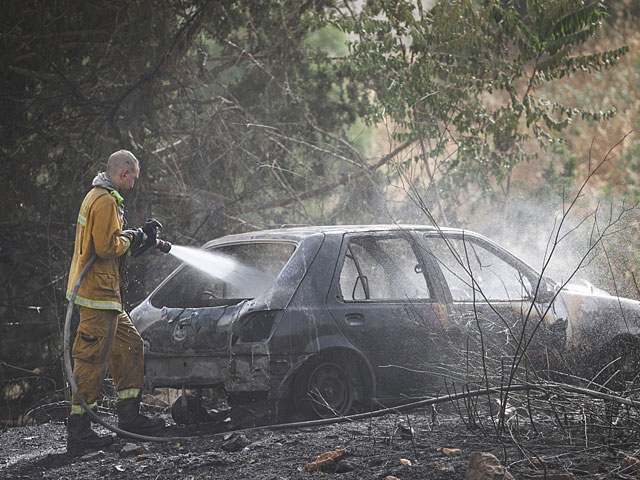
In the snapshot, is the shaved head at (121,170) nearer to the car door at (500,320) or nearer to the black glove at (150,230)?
the black glove at (150,230)

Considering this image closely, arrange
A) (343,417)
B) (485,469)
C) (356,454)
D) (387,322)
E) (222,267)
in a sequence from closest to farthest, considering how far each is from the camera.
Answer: (485,469)
(356,454)
(343,417)
(387,322)
(222,267)

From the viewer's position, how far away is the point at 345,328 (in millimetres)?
5867

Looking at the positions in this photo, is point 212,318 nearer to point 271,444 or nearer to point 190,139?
point 271,444

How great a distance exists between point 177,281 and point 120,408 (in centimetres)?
110

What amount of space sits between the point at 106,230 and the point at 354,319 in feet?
6.34

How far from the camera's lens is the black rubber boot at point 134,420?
20.1 feet

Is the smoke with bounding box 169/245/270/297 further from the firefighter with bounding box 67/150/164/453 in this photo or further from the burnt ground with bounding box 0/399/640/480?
the burnt ground with bounding box 0/399/640/480

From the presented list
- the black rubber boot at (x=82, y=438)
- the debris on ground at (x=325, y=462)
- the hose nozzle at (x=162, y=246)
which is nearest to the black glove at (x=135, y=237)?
the hose nozzle at (x=162, y=246)

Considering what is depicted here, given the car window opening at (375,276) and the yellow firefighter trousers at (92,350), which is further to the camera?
the car window opening at (375,276)

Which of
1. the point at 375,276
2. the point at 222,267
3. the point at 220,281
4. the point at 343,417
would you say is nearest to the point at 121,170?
the point at 222,267

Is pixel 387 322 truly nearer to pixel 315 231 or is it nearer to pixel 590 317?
pixel 315 231

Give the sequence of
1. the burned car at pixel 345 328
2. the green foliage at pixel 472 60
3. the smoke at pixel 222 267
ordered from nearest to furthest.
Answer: the burned car at pixel 345 328 → the smoke at pixel 222 267 → the green foliage at pixel 472 60

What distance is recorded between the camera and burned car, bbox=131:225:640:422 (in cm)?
565

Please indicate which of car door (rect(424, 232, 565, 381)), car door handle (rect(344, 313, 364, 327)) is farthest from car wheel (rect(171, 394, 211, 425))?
car door (rect(424, 232, 565, 381))
